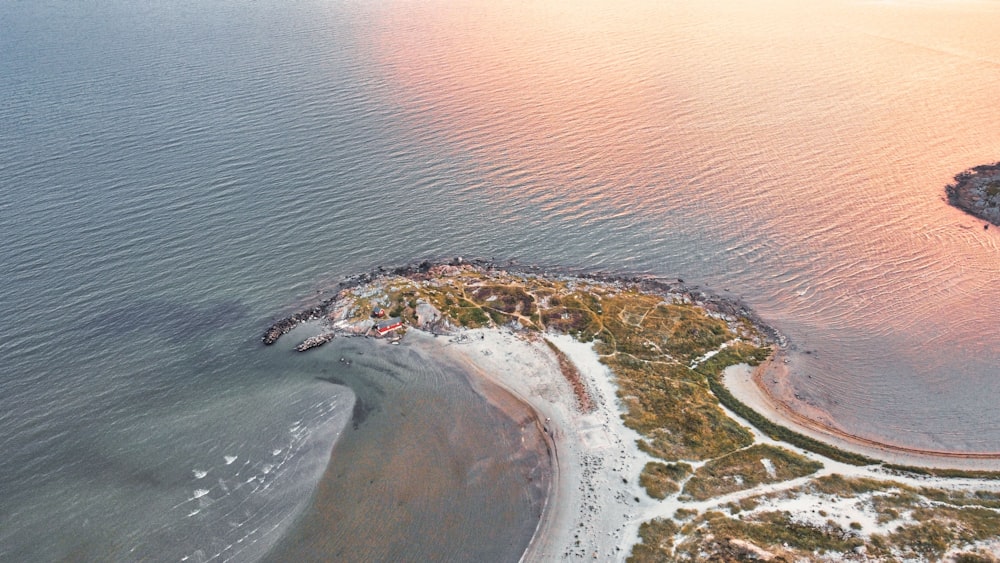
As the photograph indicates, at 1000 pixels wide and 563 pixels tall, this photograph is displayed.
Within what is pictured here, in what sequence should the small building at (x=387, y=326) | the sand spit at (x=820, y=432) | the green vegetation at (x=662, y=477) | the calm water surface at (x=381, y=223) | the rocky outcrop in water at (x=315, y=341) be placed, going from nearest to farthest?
the green vegetation at (x=662, y=477) → the sand spit at (x=820, y=432) → the calm water surface at (x=381, y=223) → the rocky outcrop in water at (x=315, y=341) → the small building at (x=387, y=326)

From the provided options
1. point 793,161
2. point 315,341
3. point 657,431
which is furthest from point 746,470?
point 793,161

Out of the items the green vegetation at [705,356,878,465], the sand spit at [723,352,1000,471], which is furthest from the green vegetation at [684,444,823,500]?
the sand spit at [723,352,1000,471]

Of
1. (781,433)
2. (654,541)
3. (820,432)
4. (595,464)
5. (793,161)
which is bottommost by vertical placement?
(654,541)

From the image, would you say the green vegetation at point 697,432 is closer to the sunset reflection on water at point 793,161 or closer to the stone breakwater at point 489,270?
the stone breakwater at point 489,270

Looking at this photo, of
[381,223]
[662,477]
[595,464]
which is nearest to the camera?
[662,477]

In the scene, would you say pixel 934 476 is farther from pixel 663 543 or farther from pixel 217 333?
pixel 217 333

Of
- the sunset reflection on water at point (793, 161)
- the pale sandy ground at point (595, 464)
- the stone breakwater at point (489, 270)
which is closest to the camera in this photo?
the pale sandy ground at point (595, 464)

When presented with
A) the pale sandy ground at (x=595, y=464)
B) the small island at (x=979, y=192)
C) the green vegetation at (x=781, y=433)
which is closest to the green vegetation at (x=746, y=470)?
the pale sandy ground at (x=595, y=464)

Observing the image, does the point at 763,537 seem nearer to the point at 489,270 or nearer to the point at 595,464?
the point at 595,464
